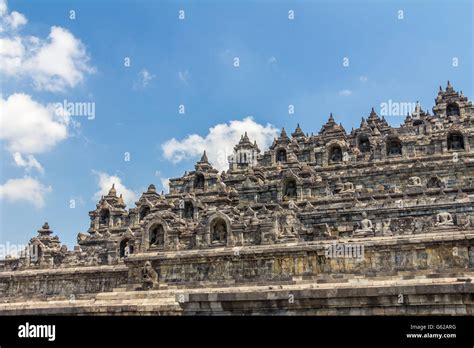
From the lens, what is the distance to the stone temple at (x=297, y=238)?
23609 millimetres

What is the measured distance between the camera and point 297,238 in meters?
29.6

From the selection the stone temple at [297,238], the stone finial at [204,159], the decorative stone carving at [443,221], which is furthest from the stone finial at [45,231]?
the decorative stone carving at [443,221]

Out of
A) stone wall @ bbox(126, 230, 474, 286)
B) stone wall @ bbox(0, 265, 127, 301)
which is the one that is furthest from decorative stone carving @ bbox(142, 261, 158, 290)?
stone wall @ bbox(0, 265, 127, 301)

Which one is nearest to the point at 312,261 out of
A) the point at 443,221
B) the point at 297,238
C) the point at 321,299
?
the point at 297,238

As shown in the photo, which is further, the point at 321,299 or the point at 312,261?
the point at 312,261

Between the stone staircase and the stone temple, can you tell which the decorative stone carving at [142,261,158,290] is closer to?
the stone temple

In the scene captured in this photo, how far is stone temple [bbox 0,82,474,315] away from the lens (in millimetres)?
23609

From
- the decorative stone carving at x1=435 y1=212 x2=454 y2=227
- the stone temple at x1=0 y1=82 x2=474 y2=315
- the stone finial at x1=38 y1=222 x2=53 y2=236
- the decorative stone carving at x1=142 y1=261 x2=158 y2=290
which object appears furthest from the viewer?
the stone finial at x1=38 y1=222 x2=53 y2=236

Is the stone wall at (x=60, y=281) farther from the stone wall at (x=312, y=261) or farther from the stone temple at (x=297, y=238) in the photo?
the stone wall at (x=312, y=261)

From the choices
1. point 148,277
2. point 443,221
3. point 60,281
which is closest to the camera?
point 443,221

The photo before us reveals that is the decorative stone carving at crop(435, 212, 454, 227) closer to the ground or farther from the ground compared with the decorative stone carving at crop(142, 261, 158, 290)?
farther from the ground

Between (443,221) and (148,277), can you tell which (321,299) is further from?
(148,277)

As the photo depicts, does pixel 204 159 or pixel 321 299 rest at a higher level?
pixel 204 159
